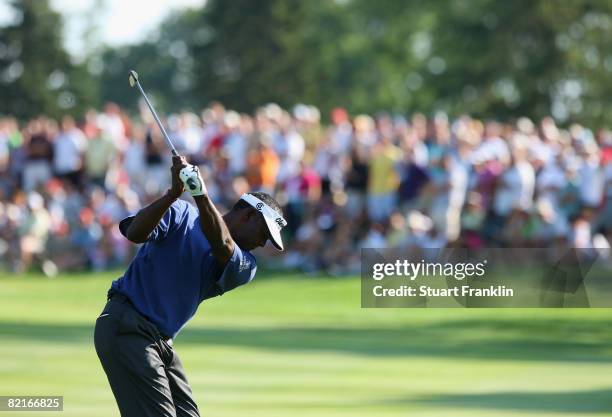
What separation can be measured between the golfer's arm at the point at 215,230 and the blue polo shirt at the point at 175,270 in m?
0.11

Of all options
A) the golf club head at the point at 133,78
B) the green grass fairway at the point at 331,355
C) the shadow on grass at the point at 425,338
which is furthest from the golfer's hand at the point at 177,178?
the shadow on grass at the point at 425,338

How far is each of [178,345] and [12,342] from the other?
192 cm

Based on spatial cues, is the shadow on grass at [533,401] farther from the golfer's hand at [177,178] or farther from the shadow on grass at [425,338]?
the golfer's hand at [177,178]

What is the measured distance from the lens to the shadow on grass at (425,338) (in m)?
17.7

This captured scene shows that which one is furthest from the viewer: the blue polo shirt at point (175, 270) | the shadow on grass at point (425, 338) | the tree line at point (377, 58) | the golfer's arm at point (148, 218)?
the tree line at point (377, 58)

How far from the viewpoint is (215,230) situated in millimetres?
7742

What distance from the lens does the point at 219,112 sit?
92.5 ft

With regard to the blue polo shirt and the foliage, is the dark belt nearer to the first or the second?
the blue polo shirt

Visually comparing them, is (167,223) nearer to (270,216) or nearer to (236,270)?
(236,270)

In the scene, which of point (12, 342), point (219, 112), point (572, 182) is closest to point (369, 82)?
point (219, 112)

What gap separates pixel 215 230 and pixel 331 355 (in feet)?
30.9

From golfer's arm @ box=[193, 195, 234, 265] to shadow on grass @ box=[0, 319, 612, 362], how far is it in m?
9.62

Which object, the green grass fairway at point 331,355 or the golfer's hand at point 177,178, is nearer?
the golfer's hand at point 177,178

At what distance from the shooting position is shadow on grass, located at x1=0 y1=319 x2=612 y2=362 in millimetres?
17703
